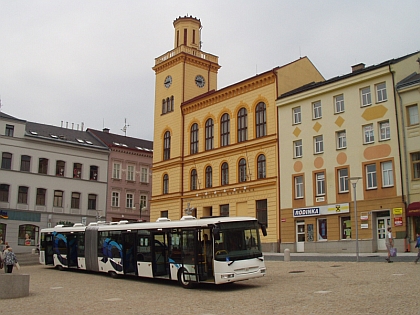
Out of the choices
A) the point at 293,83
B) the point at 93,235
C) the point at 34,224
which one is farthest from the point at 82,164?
the point at 93,235

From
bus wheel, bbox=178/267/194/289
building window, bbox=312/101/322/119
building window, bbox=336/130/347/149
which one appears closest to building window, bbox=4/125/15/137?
building window, bbox=312/101/322/119

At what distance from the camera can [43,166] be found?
55.2m

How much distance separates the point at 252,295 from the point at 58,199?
144 ft

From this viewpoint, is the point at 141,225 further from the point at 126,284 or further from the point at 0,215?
the point at 0,215

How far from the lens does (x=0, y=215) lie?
5031 centimetres

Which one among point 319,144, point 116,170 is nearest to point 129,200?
point 116,170

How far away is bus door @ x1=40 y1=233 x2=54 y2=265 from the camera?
29828 mm

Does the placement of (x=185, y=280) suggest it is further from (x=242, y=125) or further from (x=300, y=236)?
(x=242, y=125)

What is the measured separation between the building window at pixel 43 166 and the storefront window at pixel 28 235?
593 centimetres

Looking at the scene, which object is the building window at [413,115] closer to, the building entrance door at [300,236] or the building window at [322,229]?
the building window at [322,229]

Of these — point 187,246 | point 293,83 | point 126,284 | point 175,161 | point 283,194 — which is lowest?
point 126,284

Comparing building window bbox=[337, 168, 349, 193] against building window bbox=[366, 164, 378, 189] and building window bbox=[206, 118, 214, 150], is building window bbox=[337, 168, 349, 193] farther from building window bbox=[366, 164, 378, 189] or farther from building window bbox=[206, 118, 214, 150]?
building window bbox=[206, 118, 214, 150]

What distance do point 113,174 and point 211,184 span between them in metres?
17.9

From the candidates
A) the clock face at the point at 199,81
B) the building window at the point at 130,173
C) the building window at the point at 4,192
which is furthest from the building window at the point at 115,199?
the clock face at the point at 199,81
